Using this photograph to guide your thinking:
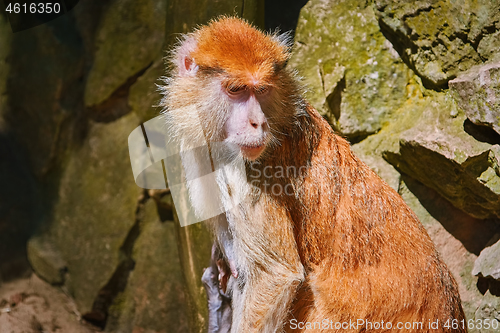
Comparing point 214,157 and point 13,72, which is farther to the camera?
point 13,72

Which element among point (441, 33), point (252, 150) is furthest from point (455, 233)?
point (252, 150)

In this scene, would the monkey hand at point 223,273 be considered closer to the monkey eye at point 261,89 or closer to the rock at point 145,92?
the monkey eye at point 261,89

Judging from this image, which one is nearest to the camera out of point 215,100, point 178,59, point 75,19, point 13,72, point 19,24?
point 215,100

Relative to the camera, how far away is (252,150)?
8.35ft

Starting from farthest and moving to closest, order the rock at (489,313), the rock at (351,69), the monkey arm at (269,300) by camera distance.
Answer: the rock at (351,69) → the rock at (489,313) → the monkey arm at (269,300)

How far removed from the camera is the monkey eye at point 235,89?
2562mm

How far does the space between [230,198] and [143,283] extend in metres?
2.95

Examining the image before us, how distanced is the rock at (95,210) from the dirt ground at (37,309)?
0.17m

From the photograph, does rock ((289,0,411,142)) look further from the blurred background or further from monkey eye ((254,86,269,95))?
monkey eye ((254,86,269,95))

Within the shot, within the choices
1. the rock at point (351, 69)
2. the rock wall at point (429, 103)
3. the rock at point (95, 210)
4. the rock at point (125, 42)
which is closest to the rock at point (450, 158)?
the rock wall at point (429, 103)

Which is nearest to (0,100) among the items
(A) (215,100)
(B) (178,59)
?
(B) (178,59)

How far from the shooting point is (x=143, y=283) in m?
5.23

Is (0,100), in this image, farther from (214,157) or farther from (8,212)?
(214,157)

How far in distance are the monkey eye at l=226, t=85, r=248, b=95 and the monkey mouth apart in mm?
308
